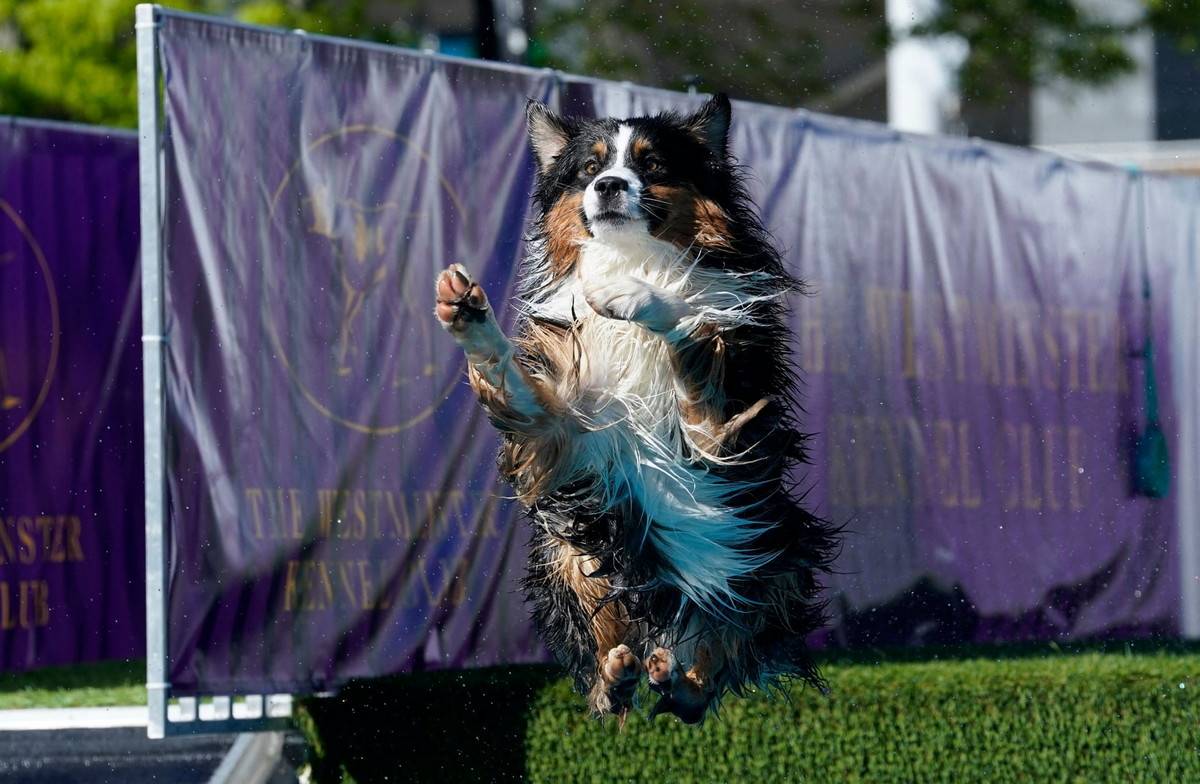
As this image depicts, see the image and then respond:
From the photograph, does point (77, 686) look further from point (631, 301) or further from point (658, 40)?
point (658, 40)

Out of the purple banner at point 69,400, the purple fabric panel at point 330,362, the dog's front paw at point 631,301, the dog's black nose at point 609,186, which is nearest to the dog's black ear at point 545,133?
the dog's black nose at point 609,186

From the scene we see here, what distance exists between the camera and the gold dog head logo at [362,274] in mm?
6445

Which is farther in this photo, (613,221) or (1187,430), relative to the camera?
(1187,430)

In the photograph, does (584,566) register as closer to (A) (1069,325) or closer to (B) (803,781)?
(B) (803,781)

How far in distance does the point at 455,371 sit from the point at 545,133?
8.19ft

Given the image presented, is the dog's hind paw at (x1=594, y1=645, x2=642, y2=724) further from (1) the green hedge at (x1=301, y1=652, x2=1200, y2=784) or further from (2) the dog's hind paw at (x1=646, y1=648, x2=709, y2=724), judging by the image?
(1) the green hedge at (x1=301, y1=652, x2=1200, y2=784)

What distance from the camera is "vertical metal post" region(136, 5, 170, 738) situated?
593 centimetres

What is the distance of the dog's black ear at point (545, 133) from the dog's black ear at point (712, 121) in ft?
1.28

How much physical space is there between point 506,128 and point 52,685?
12.5 feet

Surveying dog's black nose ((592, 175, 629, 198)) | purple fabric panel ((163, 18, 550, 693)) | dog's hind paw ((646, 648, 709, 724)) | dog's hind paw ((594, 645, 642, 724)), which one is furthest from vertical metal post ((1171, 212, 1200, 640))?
dog's black nose ((592, 175, 629, 198))

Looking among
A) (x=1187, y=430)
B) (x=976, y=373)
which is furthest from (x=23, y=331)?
(x=1187, y=430)

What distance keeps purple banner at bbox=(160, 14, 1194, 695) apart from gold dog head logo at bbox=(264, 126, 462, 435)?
0.6 inches

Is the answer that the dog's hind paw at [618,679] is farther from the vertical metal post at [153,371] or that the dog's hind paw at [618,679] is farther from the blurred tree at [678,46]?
the blurred tree at [678,46]

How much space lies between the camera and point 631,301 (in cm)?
402
